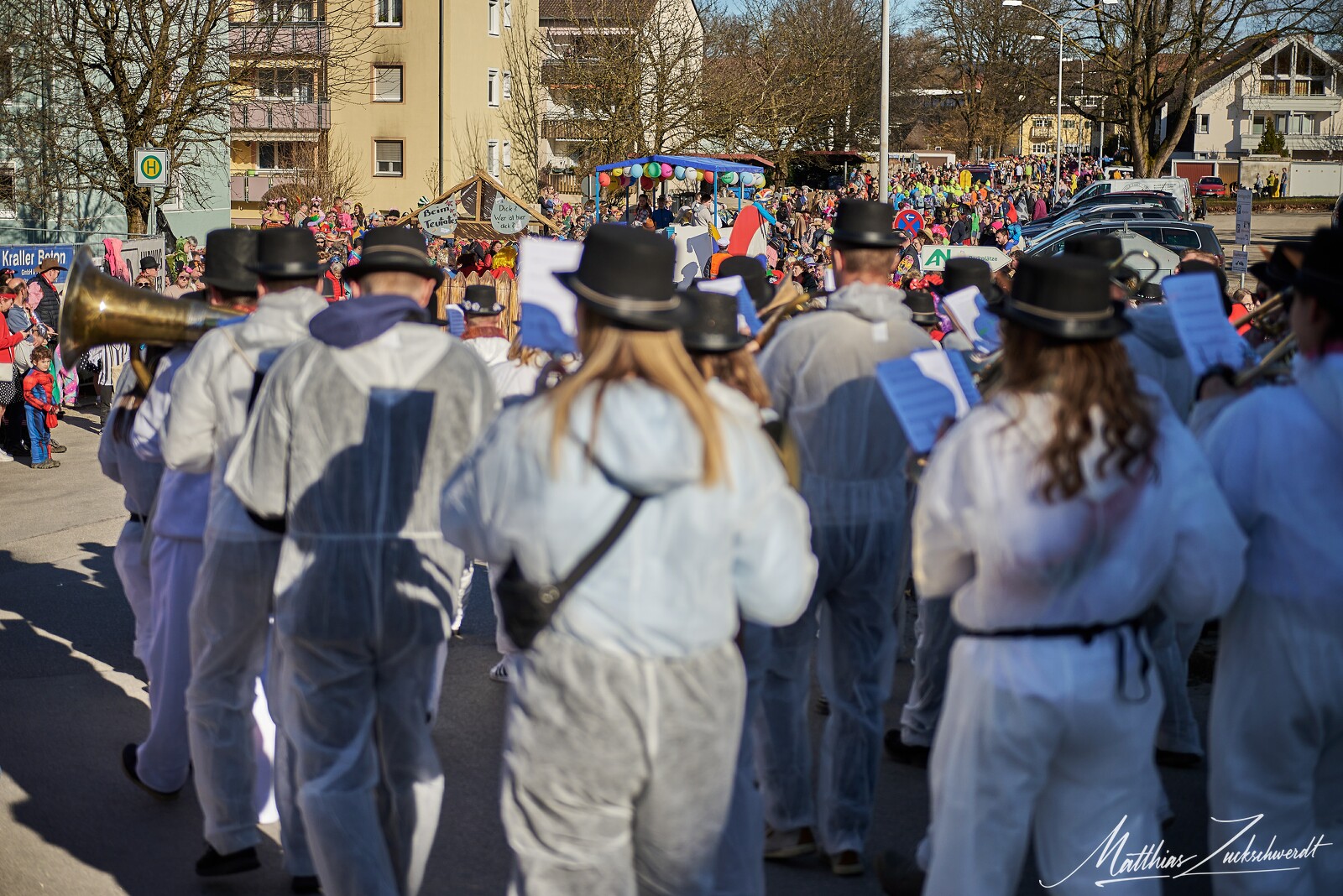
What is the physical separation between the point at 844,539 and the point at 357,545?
5.17ft

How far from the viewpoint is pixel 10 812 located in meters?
5.27

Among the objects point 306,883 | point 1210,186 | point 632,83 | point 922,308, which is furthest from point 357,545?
point 1210,186

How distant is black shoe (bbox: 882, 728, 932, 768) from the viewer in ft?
19.2

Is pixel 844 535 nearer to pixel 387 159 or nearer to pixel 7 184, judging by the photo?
pixel 7 184

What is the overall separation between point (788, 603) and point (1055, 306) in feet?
2.79

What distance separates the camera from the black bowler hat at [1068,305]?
3.10m

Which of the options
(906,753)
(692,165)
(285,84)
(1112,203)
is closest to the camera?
(906,753)

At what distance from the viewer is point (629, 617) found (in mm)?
2889

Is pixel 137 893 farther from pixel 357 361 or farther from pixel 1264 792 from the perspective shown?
pixel 1264 792

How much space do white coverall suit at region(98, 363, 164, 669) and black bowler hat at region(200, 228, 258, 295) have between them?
668mm

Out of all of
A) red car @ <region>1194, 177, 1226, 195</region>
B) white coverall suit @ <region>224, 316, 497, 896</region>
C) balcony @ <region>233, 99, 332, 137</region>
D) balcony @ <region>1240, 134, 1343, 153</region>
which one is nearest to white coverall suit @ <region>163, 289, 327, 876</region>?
white coverall suit @ <region>224, 316, 497, 896</region>

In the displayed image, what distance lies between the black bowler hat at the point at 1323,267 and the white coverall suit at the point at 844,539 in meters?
1.50

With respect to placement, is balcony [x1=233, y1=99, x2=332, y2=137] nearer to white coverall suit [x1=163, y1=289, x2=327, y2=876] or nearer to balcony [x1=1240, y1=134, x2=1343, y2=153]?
white coverall suit [x1=163, y1=289, x2=327, y2=876]

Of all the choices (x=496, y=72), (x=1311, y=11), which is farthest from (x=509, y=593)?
(x=496, y=72)
